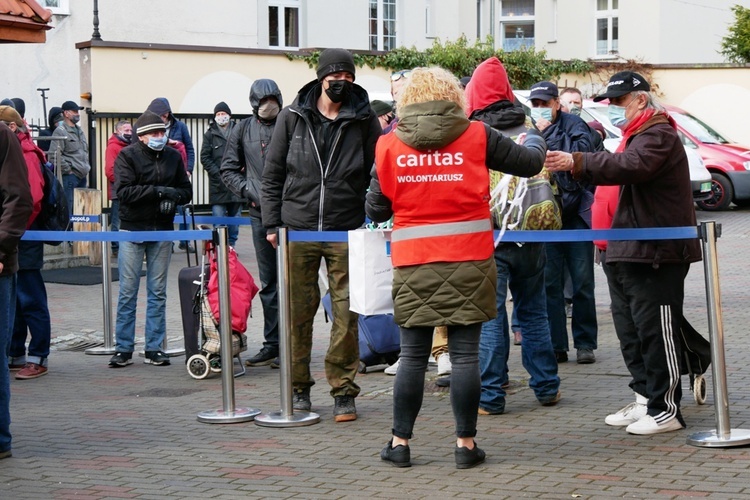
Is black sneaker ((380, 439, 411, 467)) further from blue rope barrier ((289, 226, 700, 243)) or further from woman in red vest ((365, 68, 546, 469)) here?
blue rope barrier ((289, 226, 700, 243))

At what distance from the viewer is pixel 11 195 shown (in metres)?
6.71

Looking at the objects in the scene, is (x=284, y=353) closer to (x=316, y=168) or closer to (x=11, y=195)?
(x=316, y=168)

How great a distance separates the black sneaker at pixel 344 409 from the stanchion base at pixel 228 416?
0.52m

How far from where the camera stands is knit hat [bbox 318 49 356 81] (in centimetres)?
753

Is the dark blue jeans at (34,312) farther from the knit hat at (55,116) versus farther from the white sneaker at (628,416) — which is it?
the knit hat at (55,116)

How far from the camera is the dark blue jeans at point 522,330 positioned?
25.0 feet

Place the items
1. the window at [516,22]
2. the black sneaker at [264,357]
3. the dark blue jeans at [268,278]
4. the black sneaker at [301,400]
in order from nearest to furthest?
the black sneaker at [301,400] → the dark blue jeans at [268,278] → the black sneaker at [264,357] → the window at [516,22]

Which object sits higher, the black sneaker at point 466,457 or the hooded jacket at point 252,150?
the hooded jacket at point 252,150

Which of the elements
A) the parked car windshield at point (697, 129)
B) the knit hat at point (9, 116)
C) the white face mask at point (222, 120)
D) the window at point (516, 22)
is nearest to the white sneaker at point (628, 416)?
the knit hat at point (9, 116)

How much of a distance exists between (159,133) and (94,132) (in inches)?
376

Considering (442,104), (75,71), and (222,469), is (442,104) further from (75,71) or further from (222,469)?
(75,71)

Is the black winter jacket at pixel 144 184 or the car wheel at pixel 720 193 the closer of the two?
the black winter jacket at pixel 144 184

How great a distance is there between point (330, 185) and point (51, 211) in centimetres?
268

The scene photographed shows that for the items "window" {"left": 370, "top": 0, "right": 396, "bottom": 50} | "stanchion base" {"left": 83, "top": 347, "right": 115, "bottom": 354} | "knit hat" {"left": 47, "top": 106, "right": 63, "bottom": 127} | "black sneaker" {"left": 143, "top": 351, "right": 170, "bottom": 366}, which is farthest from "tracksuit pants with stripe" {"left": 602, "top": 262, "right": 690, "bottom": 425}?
"window" {"left": 370, "top": 0, "right": 396, "bottom": 50}
